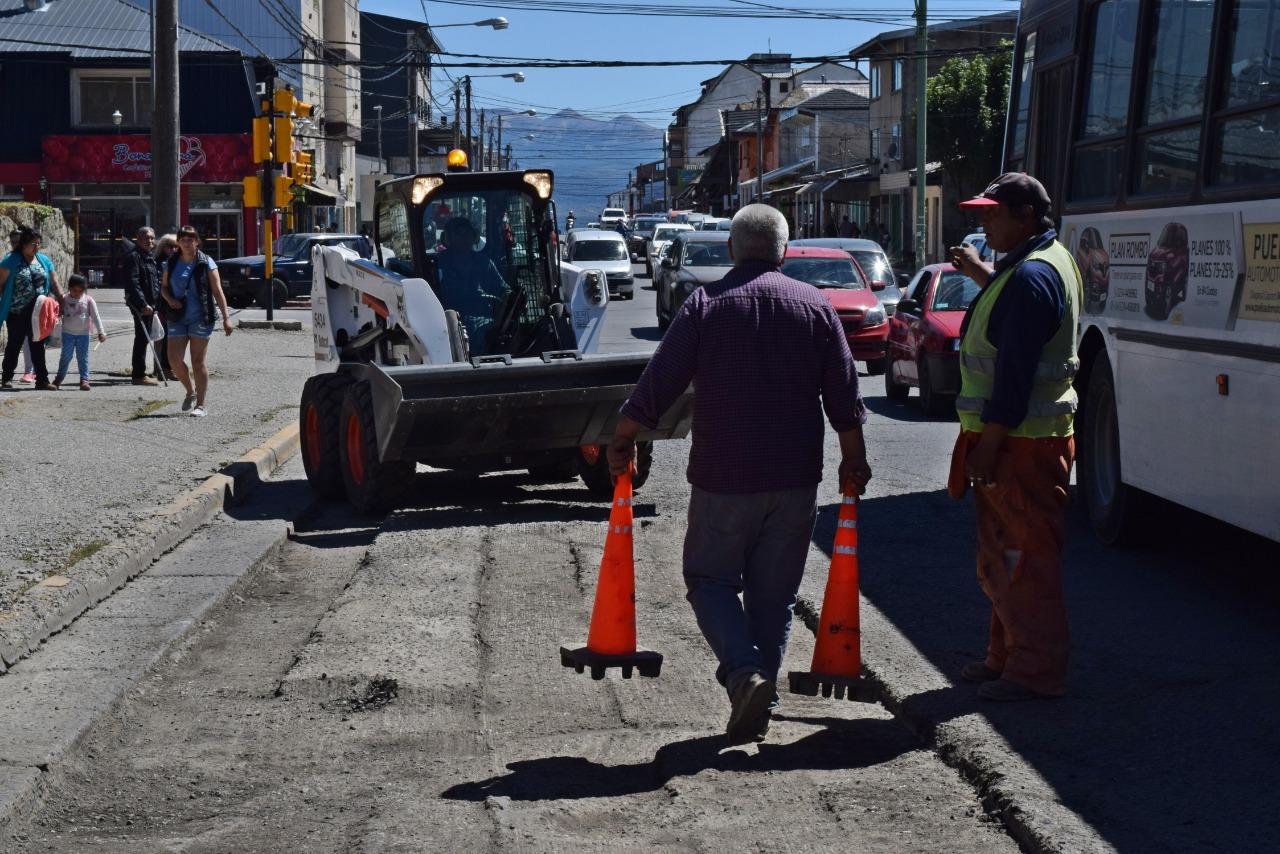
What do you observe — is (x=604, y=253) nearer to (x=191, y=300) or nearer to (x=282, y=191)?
(x=282, y=191)

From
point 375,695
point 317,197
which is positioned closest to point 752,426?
point 375,695

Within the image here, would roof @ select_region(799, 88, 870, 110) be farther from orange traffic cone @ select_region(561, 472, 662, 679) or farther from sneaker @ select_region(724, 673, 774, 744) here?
sneaker @ select_region(724, 673, 774, 744)

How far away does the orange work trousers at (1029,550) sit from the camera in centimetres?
602

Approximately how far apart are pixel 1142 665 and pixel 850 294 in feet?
54.6

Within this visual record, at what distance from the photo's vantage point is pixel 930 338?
16922 millimetres

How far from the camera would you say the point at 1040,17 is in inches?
448

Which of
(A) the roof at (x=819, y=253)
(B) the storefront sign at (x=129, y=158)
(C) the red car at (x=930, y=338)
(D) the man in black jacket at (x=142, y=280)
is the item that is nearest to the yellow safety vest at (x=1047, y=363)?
(C) the red car at (x=930, y=338)

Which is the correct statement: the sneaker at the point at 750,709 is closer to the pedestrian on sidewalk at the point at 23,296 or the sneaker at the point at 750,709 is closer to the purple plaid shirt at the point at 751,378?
the purple plaid shirt at the point at 751,378

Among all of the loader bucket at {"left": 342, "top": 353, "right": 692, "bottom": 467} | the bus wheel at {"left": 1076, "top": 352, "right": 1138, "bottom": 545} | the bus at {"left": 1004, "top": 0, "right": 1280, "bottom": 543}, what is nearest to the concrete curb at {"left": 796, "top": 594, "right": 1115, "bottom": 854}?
the bus at {"left": 1004, "top": 0, "right": 1280, "bottom": 543}

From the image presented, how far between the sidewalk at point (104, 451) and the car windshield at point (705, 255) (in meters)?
9.30

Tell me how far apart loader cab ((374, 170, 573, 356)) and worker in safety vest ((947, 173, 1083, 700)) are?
6.42 metres

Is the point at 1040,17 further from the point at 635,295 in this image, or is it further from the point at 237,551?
the point at 635,295

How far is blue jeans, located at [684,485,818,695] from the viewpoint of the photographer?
18.7 ft

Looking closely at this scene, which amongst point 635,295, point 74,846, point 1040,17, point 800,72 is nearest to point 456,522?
point 1040,17
